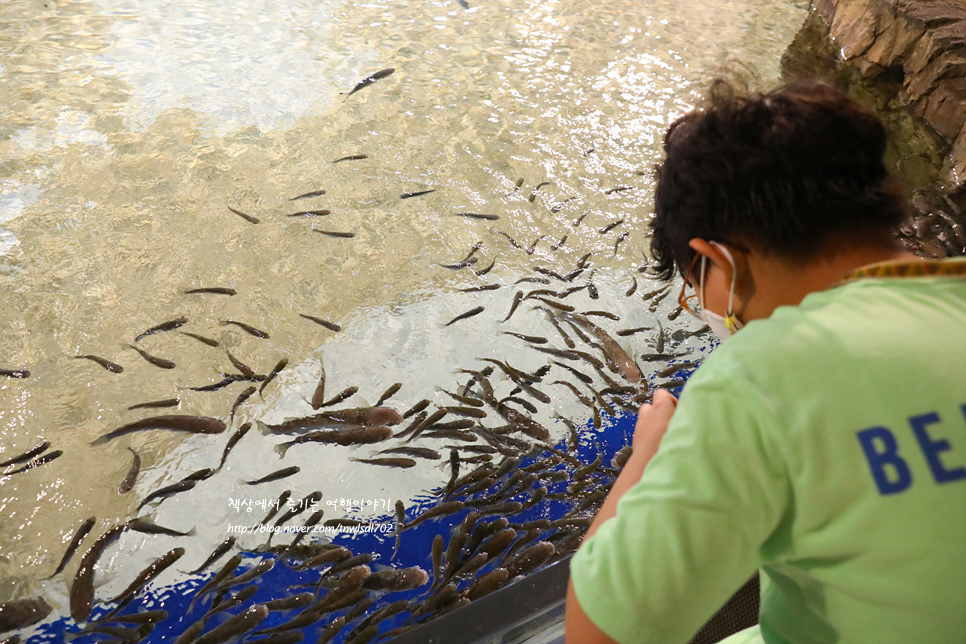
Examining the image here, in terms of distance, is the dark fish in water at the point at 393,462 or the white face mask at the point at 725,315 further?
the dark fish in water at the point at 393,462

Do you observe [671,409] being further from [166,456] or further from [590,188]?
[590,188]

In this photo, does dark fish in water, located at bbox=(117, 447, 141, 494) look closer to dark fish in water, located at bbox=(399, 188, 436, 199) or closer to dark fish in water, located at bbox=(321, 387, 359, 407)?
dark fish in water, located at bbox=(321, 387, 359, 407)

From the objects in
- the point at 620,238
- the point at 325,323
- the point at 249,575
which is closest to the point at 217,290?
the point at 325,323

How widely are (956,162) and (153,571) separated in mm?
7059

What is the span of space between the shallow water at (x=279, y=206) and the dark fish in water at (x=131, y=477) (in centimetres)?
4

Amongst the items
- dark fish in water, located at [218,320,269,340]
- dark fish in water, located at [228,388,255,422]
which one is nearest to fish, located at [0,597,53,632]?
dark fish in water, located at [228,388,255,422]

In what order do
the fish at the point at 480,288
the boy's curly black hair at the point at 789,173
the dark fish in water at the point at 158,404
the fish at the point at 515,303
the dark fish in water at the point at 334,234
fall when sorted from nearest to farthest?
the boy's curly black hair at the point at 789,173, the dark fish in water at the point at 158,404, the fish at the point at 515,303, the fish at the point at 480,288, the dark fish in water at the point at 334,234

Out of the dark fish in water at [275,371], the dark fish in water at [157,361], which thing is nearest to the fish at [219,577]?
the dark fish in water at [275,371]

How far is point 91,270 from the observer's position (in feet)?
12.8

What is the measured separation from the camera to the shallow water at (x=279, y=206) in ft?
10.3

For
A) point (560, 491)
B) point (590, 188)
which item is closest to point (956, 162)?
point (590, 188)

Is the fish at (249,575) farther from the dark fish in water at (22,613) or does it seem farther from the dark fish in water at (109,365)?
the dark fish in water at (109,365)

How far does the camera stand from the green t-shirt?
0.81 metres

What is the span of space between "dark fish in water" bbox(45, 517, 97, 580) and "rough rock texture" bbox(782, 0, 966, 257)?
5335 mm
